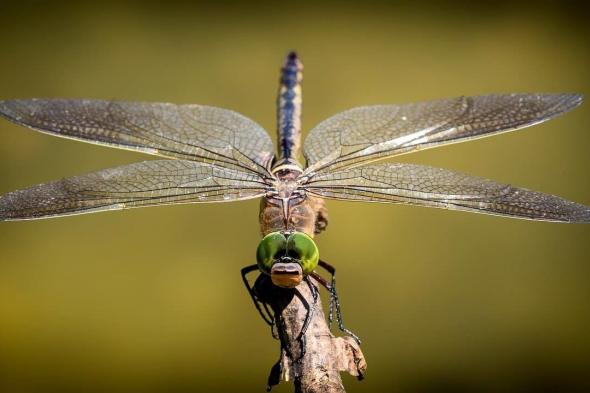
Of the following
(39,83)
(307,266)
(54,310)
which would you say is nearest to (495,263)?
(307,266)

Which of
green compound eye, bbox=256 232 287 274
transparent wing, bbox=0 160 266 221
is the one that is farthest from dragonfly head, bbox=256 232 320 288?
transparent wing, bbox=0 160 266 221

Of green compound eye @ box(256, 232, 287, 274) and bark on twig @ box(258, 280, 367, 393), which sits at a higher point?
green compound eye @ box(256, 232, 287, 274)

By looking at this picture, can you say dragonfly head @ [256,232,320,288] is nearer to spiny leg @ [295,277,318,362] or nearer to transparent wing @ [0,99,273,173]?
spiny leg @ [295,277,318,362]

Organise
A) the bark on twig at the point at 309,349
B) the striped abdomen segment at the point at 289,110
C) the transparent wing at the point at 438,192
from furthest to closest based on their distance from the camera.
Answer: the striped abdomen segment at the point at 289,110 < the transparent wing at the point at 438,192 < the bark on twig at the point at 309,349

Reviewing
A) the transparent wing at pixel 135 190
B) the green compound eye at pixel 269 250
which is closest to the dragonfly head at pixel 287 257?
the green compound eye at pixel 269 250

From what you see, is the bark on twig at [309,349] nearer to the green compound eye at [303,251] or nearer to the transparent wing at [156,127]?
the green compound eye at [303,251]

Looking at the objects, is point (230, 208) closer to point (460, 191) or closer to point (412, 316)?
point (412, 316)
